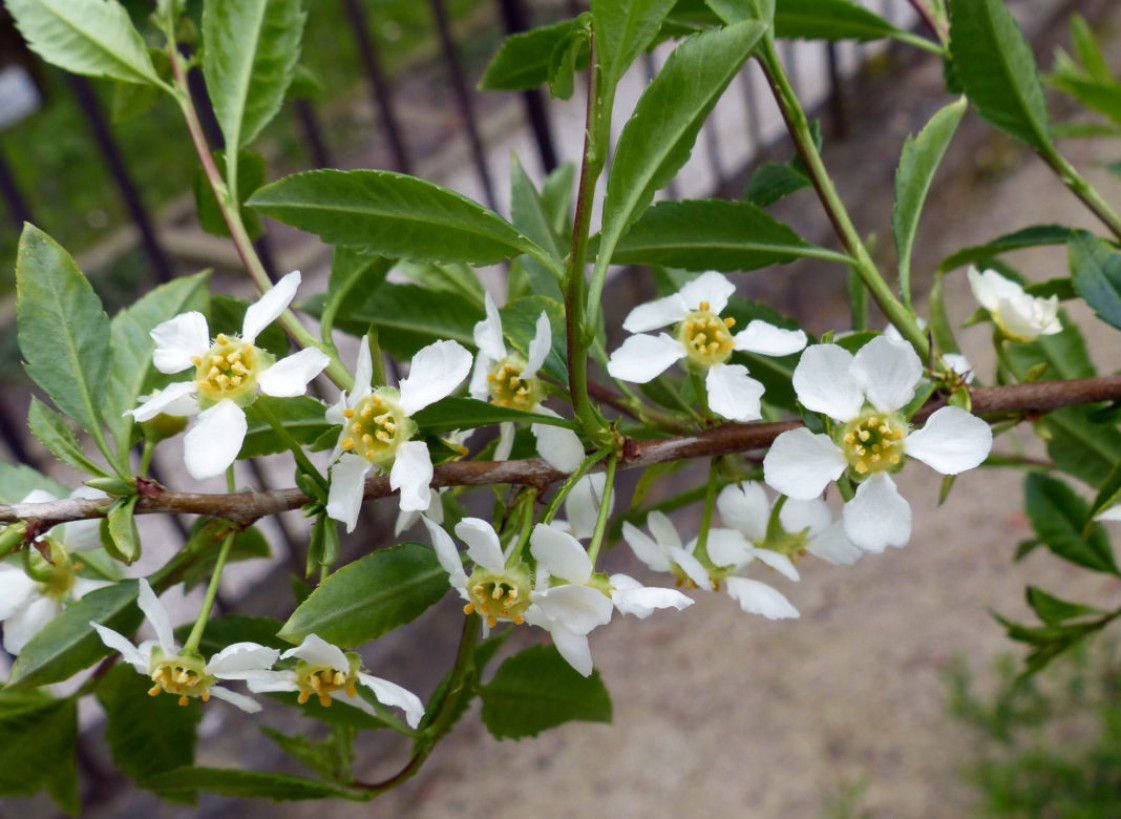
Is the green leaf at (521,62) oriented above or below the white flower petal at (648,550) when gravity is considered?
above

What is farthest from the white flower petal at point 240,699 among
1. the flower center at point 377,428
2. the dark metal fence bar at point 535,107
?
the dark metal fence bar at point 535,107

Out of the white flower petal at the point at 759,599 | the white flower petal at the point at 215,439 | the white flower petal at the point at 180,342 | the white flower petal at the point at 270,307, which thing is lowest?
the white flower petal at the point at 759,599

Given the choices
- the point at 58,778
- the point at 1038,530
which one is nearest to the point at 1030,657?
the point at 1038,530

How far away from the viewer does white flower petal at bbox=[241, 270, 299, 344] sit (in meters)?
0.42

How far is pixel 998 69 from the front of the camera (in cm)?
53

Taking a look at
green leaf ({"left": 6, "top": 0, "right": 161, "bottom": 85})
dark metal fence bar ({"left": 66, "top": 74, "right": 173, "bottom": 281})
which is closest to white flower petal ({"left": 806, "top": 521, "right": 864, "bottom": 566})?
green leaf ({"left": 6, "top": 0, "right": 161, "bottom": 85})

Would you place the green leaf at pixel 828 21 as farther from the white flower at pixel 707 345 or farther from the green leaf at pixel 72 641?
the green leaf at pixel 72 641

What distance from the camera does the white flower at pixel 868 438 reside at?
1.34 feet

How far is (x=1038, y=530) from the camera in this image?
0.69 m

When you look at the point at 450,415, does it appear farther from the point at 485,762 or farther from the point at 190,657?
the point at 485,762

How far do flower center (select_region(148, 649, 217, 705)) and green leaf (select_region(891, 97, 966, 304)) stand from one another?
35cm

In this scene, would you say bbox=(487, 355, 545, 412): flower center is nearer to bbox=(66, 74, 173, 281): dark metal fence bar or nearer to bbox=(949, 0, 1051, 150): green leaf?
bbox=(949, 0, 1051, 150): green leaf

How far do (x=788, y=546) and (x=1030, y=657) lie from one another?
20 centimetres

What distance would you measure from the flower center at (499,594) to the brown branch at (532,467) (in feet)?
0.13
